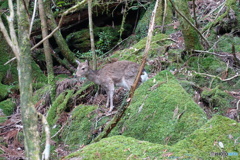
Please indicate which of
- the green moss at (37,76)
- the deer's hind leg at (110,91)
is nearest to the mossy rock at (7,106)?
the green moss at (37,76)

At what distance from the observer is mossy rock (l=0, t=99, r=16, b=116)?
9.51m

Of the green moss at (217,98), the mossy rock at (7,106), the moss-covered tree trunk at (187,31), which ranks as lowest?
the green moss at (217,98)

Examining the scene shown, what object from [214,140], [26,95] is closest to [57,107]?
[214,140]

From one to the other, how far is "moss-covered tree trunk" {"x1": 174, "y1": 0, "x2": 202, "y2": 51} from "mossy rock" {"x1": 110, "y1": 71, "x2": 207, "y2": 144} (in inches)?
97.6

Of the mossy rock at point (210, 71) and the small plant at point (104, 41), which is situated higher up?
the small plant at point (104, 41)

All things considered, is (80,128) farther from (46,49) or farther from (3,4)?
(3,4)

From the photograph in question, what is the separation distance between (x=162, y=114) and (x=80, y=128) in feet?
8.86

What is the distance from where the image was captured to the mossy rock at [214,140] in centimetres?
350

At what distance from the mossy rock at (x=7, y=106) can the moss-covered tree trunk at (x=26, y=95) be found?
7116 millimetres

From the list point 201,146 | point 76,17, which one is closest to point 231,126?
point 201,146

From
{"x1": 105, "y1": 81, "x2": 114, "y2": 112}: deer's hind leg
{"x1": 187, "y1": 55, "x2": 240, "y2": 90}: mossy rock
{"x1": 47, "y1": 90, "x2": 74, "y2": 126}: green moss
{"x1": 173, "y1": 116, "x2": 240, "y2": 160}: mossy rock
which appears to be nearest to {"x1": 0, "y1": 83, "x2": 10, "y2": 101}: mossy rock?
{"x1": 47, "y1": 90, "x2": 74, "y2": 126}: green moss

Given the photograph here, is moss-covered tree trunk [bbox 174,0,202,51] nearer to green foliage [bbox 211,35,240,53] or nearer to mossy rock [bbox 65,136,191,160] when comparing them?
green foliage [bbox 211,35,240,53]

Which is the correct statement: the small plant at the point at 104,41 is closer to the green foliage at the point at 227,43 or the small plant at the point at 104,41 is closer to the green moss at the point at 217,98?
the green foliage at the point at 227,43

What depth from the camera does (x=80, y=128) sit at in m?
7.32
